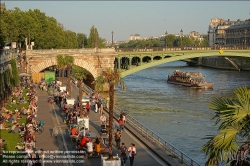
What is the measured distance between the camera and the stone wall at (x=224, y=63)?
332 ft

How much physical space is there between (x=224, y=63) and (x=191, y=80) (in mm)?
45768

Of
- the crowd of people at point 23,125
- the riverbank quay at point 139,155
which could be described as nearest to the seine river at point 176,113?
the riverbank quay at point 139,155

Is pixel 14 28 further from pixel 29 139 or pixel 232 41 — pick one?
pixel 232 41

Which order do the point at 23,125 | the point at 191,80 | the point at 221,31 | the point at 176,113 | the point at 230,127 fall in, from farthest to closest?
the point at 221,31
the point at 191,80
the point at 176,113
the point at 23,125
the point at 230,127

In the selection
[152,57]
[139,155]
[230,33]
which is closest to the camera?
[139,155]

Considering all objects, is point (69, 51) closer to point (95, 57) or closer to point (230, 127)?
point (95, 57)

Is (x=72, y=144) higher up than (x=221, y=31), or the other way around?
(x=221, y=31)

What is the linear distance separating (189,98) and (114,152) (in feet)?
112

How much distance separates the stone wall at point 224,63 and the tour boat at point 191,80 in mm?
27124

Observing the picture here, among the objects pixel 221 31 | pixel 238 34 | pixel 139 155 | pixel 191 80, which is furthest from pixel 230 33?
Answer: pixel 139 155

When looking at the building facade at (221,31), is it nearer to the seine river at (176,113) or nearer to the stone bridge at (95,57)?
the seine river at (176,113)

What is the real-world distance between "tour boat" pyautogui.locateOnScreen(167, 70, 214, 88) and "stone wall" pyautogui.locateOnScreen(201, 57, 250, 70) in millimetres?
27124

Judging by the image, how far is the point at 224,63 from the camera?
11188 centimetres

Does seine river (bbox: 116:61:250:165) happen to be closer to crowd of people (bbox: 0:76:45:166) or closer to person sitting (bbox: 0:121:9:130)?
crowd of people (bbox: 0:76:45:166)
